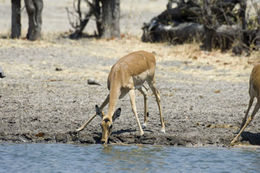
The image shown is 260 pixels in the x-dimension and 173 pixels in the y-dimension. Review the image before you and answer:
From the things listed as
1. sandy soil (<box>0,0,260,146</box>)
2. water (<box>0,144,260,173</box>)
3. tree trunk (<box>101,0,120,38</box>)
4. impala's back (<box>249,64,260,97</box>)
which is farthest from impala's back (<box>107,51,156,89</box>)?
tree trunk (<box>101,0,120,38</box>)

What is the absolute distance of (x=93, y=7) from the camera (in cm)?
2172

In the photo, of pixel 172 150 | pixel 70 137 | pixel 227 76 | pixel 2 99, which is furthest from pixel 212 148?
pixel 227 76

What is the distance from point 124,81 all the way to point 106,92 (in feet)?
12.8

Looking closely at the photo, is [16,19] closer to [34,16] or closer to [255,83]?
[34,16]

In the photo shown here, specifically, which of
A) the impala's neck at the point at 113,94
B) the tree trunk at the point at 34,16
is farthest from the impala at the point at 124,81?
the tree trunk at the point at 34,16

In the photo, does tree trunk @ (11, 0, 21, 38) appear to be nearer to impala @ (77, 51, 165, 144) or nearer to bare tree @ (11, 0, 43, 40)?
bare tree @ (11, 0, 43, 40)

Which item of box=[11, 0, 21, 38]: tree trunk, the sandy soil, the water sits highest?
box=[11, 0, 21, 38]: tree trunk

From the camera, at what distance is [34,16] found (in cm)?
1914

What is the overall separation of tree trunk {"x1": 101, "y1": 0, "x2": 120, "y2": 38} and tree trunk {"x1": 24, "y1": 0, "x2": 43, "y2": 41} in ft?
9.83

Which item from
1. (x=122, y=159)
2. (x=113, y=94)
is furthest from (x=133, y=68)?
(x=122, y=159)

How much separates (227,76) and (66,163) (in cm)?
869

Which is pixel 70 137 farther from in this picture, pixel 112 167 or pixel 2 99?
pixel 2 99

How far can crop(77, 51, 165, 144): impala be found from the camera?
8266 mm

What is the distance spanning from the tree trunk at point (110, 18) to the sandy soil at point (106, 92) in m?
0.59
